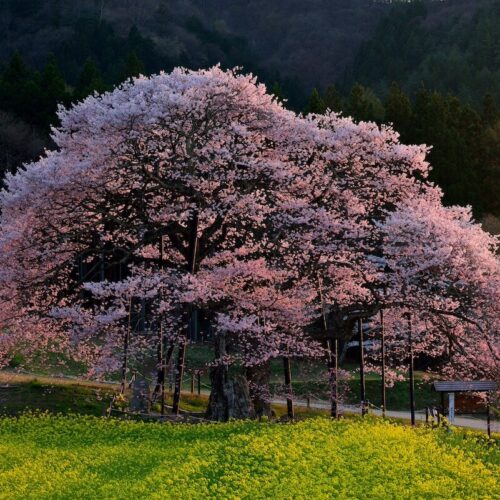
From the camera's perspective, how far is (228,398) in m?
24.2

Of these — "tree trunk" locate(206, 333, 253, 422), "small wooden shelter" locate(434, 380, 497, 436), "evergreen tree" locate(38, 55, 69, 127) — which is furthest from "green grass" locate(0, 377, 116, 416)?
"evergreen tree" locate(38, 55, 69, 127)

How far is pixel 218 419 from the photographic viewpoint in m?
24.2

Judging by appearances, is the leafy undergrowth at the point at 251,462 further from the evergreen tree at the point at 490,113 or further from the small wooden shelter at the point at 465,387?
the evergreen tree at the point at 490,113

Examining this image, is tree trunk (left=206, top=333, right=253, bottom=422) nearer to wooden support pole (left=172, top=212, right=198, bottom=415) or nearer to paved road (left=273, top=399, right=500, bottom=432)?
wooden support pole (left=172, top=212, right=198, bottom=415)

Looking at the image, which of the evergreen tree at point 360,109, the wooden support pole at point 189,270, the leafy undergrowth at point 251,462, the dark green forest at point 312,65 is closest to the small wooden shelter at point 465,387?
the leafy undergrowth at point 251,462

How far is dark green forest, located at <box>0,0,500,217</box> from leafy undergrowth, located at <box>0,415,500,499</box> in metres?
39.3

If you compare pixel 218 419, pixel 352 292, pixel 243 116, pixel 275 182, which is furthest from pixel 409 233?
pixel 218 419

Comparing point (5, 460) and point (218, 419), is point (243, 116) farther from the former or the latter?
point (5, 460)

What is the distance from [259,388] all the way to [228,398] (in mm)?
1111

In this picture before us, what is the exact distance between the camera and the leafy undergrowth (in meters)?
14.2

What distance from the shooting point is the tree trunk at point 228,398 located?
24094mm

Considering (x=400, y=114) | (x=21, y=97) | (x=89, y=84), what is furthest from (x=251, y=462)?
(x=89, y=84)

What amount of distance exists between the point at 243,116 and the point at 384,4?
10524cm

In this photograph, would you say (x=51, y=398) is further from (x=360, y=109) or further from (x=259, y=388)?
(x=360, y=109)
